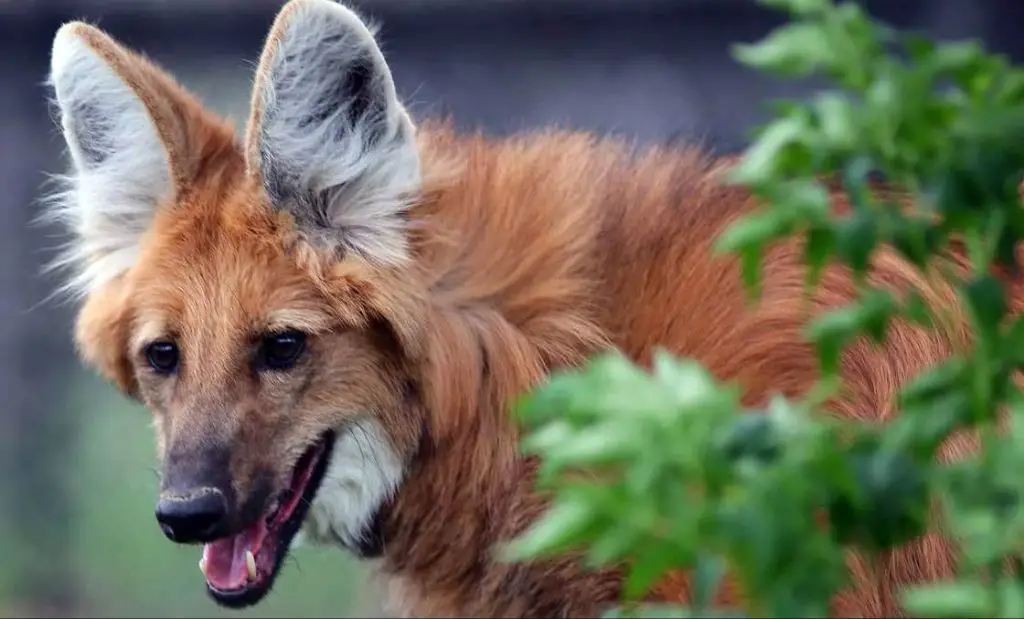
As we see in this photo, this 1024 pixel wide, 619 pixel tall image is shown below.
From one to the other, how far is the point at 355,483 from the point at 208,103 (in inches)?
112

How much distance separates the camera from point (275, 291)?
2.72 m

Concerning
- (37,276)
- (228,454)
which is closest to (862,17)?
(228,454)

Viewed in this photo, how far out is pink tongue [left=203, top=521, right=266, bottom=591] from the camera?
2869 mm

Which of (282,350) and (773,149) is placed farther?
(282,350)

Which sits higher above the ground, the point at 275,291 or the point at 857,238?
the point at 857,238

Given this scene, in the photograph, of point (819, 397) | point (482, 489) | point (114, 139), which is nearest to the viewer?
point (819, 397)

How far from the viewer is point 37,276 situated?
541 centimetres

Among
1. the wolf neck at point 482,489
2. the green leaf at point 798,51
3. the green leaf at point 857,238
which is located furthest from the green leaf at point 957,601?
the wolf neck at point 482,489

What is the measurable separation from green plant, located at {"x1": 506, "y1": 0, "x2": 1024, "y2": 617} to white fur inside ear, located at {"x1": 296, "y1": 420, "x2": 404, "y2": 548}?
154 centimetres

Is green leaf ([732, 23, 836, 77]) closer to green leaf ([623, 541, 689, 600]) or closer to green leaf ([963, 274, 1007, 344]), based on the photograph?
green leaf ([963, 274, 1007, 344])

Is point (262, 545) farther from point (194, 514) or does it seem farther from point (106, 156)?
point (106, 156)

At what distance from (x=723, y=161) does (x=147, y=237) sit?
1322 millimetres

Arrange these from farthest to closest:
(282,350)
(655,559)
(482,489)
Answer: (482,489), (282,350), (655,559)

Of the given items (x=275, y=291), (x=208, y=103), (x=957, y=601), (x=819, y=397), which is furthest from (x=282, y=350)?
(x=208, y=103)
